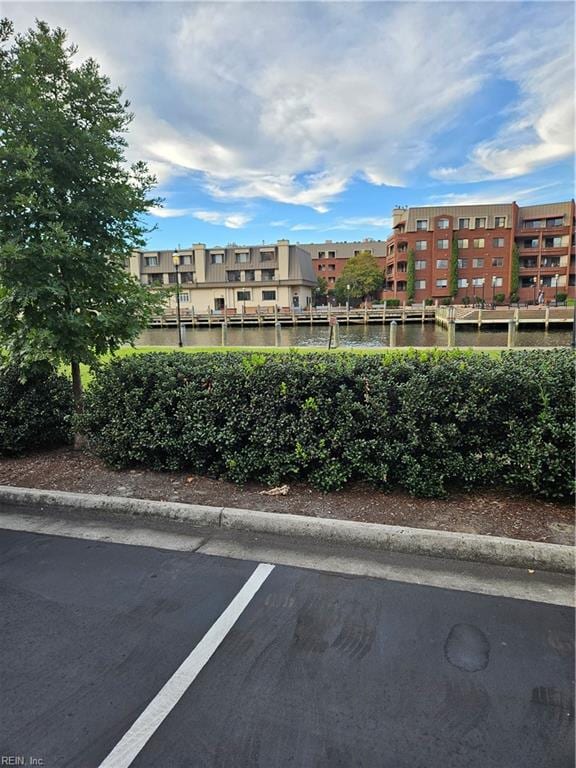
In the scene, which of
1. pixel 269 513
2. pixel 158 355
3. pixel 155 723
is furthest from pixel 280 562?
pixel 158 355

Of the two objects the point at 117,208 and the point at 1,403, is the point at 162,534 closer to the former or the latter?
the point at 1,403

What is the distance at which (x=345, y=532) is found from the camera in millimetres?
3568

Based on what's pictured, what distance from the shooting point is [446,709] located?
82.1 inches

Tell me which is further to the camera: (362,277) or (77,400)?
(362,277)

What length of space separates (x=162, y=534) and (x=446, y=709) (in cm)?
245

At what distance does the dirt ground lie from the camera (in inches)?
140

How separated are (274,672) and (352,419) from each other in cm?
224

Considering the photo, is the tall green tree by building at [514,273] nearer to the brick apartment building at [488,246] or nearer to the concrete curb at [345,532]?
the brick apartment building at [488,246]

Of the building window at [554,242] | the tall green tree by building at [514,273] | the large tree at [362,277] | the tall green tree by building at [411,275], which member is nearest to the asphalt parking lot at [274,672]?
the tall green tree by building at [411,275]

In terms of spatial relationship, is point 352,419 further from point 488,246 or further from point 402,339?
point 488,246

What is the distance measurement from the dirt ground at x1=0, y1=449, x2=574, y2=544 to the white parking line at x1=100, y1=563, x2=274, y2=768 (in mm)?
1083

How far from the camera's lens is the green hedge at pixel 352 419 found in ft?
12.6

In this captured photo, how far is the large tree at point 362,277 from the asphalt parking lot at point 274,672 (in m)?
69.9

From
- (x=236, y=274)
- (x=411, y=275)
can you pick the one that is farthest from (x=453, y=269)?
(x=236, y=274)
